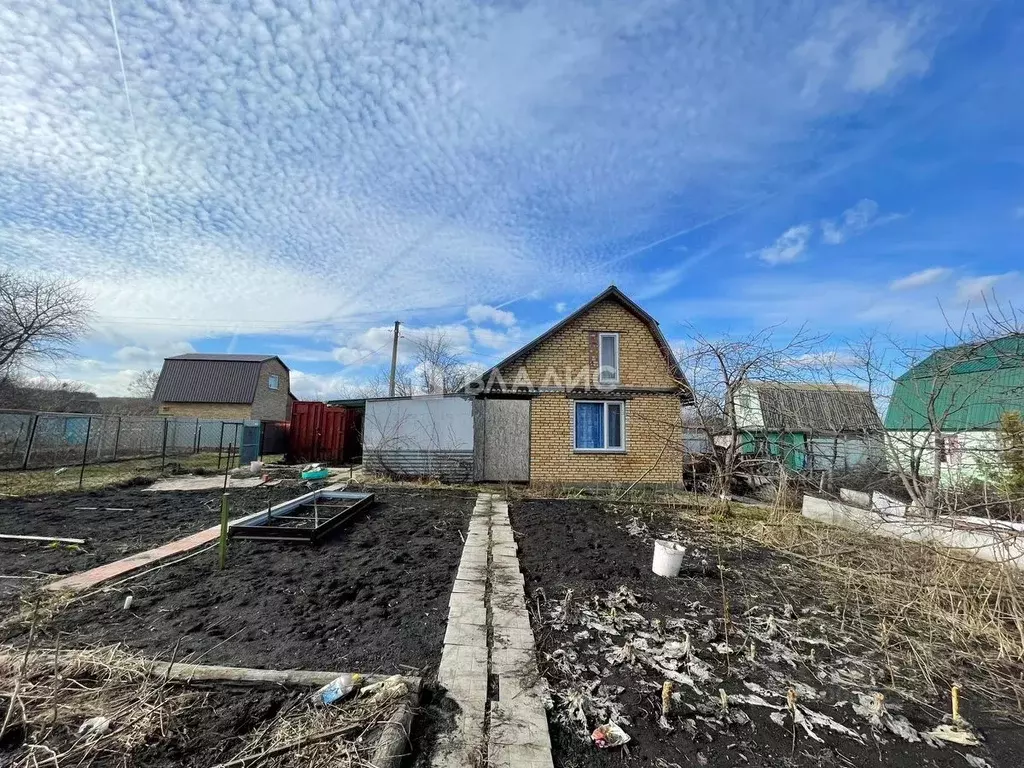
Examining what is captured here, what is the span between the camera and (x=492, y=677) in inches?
109

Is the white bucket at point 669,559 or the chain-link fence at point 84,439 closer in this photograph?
the white bucket at point 669,559

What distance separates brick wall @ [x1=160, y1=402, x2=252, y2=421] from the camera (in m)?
26.7

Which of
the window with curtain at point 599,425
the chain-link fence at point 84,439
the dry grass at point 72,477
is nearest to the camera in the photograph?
the dry grass at point 72,477

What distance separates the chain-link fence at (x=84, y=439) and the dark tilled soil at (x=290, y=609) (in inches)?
287

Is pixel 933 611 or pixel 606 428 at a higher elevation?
pixel 606 428

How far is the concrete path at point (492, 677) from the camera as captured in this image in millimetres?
2117

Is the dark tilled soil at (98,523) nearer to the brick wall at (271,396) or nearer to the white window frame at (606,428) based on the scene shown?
the white window frame at (606,428)

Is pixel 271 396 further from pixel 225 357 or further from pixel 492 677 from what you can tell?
pixel 492 677

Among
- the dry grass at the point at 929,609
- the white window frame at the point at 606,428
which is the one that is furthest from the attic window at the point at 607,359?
the dry grass at the point at 929,609

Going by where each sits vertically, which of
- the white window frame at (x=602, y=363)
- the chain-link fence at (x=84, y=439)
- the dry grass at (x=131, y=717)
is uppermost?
the white window frame at (x=602, y=363)

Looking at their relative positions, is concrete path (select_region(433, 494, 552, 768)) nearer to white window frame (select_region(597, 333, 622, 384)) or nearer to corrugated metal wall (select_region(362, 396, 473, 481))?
corrugated metal wall (select_region(362, 396, 473, 481))

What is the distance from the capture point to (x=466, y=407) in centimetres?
1178

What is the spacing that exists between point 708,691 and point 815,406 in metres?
13.3

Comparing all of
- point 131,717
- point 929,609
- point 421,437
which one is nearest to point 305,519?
point 131,717
